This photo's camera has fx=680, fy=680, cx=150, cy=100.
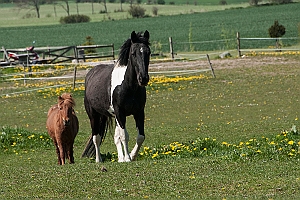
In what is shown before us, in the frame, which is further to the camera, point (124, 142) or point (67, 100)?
point (67, 100)

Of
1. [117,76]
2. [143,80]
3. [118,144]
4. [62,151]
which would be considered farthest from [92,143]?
[143,80]

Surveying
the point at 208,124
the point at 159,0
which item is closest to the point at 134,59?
the point at 208,124

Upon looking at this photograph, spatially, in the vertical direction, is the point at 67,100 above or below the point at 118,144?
above

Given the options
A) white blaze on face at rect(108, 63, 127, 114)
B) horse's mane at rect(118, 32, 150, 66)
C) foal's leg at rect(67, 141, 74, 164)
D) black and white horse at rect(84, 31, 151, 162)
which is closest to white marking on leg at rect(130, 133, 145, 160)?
black and white horse at rect(84, 31, 151, 162)

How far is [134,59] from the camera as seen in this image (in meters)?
12.1

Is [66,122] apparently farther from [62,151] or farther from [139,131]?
[139,131]

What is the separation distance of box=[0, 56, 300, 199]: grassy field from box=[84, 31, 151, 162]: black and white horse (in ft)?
2.47

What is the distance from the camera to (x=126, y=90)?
40.4 feet

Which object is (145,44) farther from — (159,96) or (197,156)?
(159,96)

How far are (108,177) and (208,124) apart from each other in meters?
9.96

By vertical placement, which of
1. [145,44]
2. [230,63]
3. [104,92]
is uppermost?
[145,44]

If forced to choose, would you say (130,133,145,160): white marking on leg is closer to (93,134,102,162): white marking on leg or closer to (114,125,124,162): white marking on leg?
(114,125,124,162): white marking on leg

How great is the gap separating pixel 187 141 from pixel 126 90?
158 inches

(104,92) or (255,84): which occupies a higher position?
(104,92)
